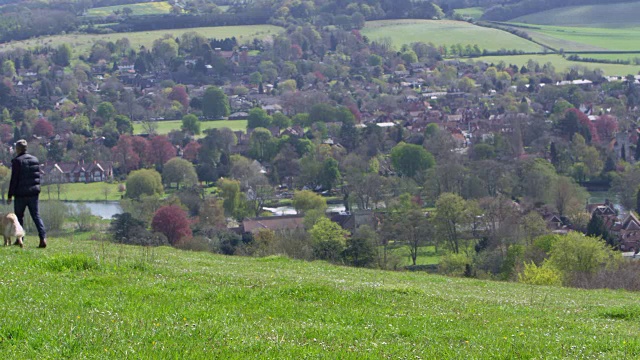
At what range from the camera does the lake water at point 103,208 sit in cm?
5970

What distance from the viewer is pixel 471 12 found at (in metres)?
180

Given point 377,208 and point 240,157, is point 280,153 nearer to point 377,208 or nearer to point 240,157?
point 240,157

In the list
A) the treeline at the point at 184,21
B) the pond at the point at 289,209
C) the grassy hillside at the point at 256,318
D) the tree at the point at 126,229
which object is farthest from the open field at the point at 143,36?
the grassy hillside at the point at 256,318

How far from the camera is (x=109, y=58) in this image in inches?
5394

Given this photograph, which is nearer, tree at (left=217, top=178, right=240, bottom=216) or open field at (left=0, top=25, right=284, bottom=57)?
tree at (left=217, top=178, right=240, bottom=216)

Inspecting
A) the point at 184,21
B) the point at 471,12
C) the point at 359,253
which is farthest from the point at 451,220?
the point at 471,12

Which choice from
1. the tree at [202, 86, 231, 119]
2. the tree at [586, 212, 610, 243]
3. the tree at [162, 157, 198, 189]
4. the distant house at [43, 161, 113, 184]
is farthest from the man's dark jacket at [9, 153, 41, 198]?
the tree at [202, 86, 231, 119]

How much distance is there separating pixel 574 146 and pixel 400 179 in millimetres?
17491

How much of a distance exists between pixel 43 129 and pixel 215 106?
70.4 feet

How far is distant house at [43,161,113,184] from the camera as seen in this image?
243ft

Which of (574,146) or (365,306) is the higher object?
(365,306)

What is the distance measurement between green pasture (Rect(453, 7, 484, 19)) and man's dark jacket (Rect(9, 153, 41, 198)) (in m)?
166

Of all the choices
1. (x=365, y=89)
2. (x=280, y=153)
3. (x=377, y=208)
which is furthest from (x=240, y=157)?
(x=365, y=89)

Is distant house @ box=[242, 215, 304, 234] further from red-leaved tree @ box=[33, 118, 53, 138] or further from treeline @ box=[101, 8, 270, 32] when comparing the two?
treeline @ box=[101, 8, 270, 32]
